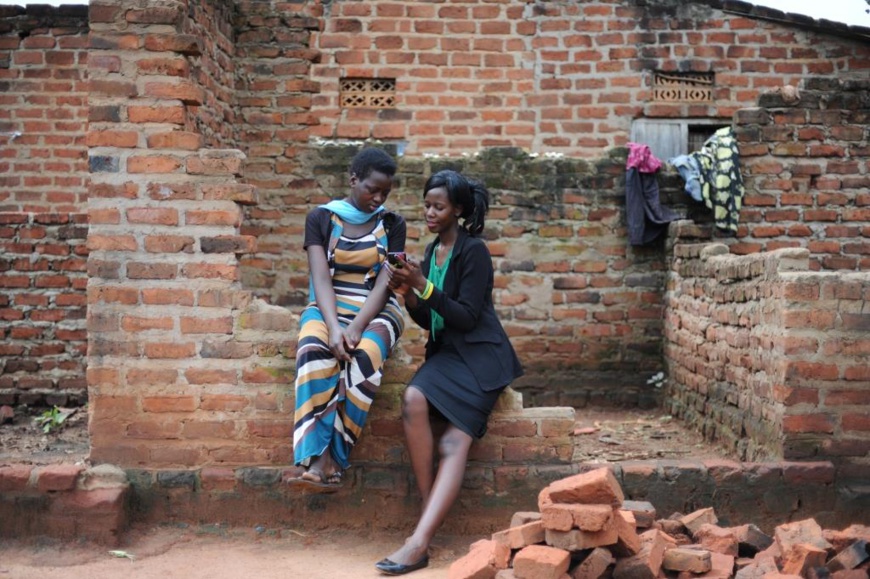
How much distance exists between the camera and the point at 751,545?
13.5ft

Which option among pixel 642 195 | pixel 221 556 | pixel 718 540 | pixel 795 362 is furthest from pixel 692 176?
pixel 221 556

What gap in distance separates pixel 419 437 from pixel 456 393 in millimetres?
279

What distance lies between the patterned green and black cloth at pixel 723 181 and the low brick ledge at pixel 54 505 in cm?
464

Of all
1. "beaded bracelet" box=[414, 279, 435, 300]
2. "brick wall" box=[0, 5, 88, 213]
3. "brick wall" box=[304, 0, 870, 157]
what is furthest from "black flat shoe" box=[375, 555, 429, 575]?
"brick wall" box=[0, 5, 88, 213]

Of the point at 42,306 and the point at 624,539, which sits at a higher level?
the point at 42,306

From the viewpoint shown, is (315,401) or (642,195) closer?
(315,401)

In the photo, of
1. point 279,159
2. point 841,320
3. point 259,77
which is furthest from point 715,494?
point 259,77

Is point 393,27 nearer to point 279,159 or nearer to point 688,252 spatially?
point 279,159

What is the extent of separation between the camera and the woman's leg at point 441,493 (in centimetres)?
422

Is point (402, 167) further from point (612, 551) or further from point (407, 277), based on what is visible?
point (612, 551)

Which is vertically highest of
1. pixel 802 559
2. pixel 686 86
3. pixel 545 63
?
pixel 545 63

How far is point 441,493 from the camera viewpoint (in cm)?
435

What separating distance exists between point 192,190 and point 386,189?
3.35ft

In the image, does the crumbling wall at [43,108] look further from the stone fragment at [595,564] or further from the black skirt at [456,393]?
the stone fragment at [595,564]
